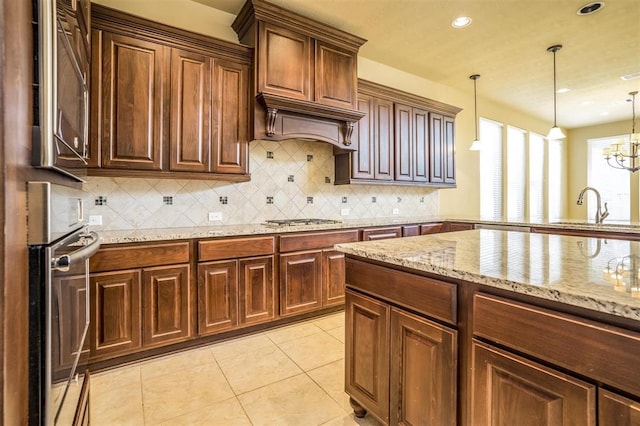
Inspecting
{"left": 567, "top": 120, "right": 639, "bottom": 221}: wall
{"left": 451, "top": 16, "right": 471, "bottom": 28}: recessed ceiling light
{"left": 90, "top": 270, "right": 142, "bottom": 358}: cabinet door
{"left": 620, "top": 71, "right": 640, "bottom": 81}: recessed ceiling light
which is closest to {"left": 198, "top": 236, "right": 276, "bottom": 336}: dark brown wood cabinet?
{"left": 90, "top": 270, "right": 142, "bottom": 358}: cabinet door

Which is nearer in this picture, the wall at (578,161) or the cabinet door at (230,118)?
the cabinet door at (230,118)

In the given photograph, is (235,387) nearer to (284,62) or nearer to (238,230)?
(238,230)

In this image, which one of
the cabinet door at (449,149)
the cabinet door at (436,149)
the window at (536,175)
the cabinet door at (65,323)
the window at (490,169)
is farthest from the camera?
the window at (536,175)

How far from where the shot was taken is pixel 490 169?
5703 mm

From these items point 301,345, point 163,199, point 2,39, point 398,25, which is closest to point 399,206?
point 398,25

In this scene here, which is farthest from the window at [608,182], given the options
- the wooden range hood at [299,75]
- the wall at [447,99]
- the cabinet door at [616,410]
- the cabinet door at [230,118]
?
the cabinet door at [616,410]

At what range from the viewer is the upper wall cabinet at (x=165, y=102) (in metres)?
2.21

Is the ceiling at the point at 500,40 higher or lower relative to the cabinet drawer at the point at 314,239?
higher

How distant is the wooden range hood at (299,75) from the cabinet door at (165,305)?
4.37ft

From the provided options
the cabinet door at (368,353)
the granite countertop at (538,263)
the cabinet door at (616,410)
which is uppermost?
the granite countertop at (538,263)

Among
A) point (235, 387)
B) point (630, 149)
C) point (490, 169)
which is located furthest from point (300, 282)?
point (630, 149)

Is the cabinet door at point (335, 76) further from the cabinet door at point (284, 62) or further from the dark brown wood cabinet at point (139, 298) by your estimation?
the dark brown wood cabinet at point (139, 298)

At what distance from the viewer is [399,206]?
448cm

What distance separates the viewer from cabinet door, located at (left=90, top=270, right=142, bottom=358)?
6.65ft
